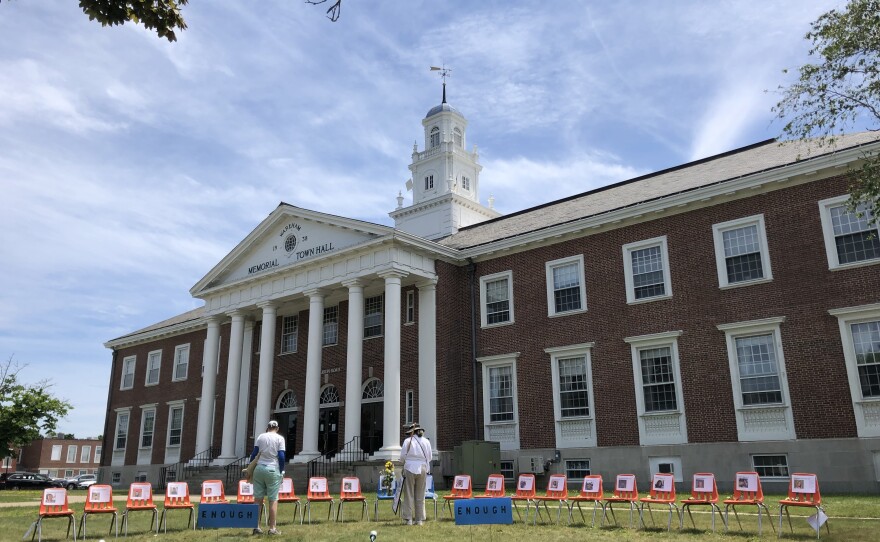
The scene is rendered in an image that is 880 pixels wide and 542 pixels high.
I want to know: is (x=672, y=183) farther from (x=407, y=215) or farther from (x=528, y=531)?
(x=407, y=215)

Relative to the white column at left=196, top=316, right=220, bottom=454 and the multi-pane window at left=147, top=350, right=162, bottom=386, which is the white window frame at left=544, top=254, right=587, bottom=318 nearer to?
the white column at left=196, top=316, right=220, bottom=454

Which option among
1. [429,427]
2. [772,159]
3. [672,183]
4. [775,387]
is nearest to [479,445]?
[429,427]

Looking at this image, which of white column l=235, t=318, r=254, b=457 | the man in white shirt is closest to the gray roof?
white column l=235, t=318, r=254, b=457

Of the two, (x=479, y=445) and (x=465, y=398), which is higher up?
(x=465, y=398)

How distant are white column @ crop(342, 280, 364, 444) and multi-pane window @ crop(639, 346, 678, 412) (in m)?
9.96

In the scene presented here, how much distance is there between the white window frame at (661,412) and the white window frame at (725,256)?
217 centimetres

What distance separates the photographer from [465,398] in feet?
89.7

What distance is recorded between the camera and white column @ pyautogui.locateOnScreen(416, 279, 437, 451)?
1037 inches

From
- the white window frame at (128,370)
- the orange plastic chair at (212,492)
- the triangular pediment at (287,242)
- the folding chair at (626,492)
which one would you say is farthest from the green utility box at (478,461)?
the white window frame at (128,370)

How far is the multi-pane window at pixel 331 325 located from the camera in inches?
1242

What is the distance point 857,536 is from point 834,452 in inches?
347

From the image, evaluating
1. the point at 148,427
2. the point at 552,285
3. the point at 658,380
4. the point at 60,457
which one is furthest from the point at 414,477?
the point at 60,457

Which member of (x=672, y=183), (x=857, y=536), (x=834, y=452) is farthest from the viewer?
(x=672, y=183)

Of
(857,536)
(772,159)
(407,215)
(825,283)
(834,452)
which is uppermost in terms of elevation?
(407,215)
